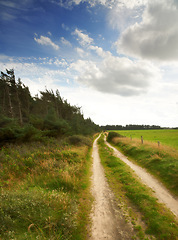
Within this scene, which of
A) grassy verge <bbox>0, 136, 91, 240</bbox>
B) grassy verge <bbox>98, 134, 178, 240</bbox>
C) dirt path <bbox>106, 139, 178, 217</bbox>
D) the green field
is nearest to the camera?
grassy verge <bbox>0, 136, 91, 240</bbox>

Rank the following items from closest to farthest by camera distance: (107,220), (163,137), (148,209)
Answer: (107,220) < (148,209) < (163,137)

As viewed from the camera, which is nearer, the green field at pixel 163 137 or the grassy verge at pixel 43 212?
the grassy verge at pixel 43 212

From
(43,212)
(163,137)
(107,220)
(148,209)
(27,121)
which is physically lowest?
(163,137)

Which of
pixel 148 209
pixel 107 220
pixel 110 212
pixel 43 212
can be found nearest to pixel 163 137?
pixel 148 209

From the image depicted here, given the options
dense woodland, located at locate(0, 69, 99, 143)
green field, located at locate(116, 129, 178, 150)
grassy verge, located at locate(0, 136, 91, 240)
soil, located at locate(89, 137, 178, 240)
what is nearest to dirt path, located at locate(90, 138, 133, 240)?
soil, located at locate(89, 137, 178, 240)

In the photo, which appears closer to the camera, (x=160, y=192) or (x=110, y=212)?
(x=110, y=212)

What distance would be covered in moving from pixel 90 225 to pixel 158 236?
101 inches

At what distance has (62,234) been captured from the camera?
398 centimetres

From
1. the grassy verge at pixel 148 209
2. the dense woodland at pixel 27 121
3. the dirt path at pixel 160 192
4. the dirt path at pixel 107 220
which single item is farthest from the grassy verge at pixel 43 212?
the dense woodland at pixel 27 121

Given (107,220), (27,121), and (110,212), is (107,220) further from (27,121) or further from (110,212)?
(27,121)

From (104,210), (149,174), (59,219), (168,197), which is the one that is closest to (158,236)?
(104,210)

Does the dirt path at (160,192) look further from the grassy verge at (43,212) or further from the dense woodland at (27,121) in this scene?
the dense woodland at (27,121)

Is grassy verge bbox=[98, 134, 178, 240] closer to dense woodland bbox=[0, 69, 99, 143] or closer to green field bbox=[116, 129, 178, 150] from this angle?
dense woodland bbox=[0, 69, 99, 143]

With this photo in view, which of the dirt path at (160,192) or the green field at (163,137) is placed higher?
the dirt path at (160,192)
